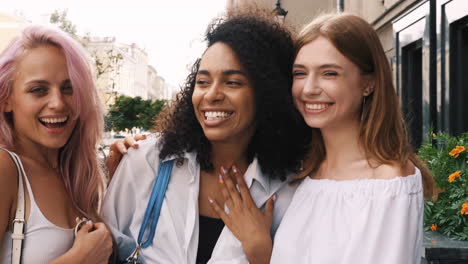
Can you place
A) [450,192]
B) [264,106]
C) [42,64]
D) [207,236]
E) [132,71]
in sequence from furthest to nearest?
1. [132,71]
2. [450,192]
3. [264,106]
4. [207,236]
5. [42,64]

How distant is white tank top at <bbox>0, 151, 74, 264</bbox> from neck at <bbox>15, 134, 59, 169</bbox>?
265mm

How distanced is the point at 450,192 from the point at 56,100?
3.09m

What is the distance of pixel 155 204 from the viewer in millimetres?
2658

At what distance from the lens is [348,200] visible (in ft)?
7.51

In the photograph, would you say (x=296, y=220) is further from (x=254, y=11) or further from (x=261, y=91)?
(x=254, y=11)

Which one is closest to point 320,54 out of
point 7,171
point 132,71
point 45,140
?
point 45,140

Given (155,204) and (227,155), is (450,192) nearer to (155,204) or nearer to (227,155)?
(227,155)

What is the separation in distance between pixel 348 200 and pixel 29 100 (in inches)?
59.9

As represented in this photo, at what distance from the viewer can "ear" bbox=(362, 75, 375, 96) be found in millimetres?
2500

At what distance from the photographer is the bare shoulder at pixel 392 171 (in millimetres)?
2244

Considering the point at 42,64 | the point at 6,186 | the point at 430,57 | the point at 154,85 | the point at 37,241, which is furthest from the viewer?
the point at 154,85

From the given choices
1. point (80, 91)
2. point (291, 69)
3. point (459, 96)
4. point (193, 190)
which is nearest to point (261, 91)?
point (291, 69)

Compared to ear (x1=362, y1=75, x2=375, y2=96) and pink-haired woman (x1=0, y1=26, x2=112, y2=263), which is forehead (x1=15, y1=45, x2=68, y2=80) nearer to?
pink-haired woman (x1=0, y1=26, x2=112, y2=263)

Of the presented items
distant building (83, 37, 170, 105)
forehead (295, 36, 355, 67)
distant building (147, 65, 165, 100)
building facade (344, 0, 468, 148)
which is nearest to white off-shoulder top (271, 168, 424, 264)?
forehead (295, 36, 355, 67)
